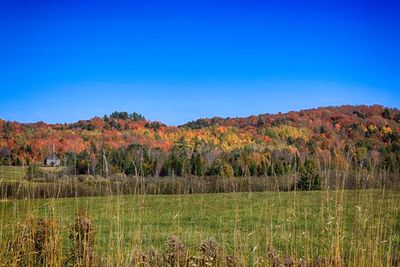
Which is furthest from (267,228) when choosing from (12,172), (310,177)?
(12,172)

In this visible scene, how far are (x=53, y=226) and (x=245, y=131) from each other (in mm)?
73586

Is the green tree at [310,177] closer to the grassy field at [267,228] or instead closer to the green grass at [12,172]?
the grassy field at [267,228]

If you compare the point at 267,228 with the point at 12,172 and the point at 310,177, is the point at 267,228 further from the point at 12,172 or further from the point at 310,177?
the point at 12,172

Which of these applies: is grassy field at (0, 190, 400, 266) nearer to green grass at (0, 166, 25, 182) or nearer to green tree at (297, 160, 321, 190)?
green grass at (0, 166, 25, 182)

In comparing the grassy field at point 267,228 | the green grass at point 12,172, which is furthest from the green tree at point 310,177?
the green grass at point 12,172

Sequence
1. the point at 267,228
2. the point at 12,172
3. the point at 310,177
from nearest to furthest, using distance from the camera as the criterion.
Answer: the point at 267,228 < the point at 12,172 < the point at 310,177

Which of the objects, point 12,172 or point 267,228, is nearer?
point 267,228

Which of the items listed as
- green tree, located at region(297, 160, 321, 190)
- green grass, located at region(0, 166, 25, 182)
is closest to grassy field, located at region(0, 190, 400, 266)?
green grass, located at region(0, 166, 25, 182)

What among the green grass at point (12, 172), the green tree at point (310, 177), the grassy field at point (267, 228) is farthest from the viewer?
the green tree at point (310, 177)

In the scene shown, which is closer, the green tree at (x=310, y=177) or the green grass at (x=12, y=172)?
the green grass at (x=12, y=172)

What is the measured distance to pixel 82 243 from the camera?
3.80 metres

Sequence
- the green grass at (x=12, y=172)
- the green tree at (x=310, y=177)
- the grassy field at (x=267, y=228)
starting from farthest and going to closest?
1. the green tree at (x=310, y=177)
2. the green grass at (x=12, y=172)
3. the grassy field at (x=267, y=228)

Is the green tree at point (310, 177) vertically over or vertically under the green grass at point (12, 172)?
under

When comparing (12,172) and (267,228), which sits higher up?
(12,172)
